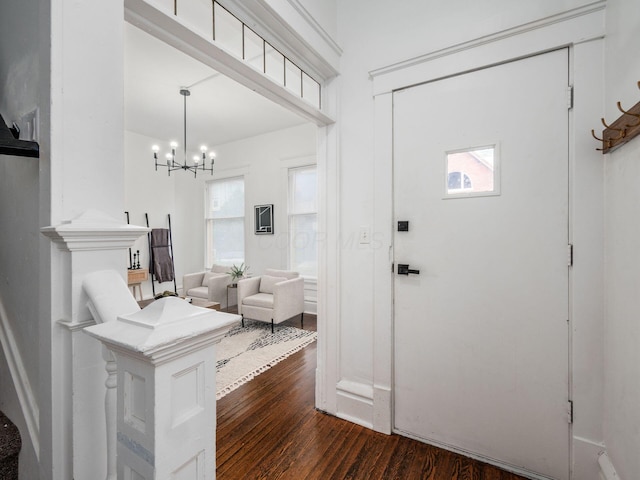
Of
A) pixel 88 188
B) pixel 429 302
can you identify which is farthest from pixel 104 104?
pixel 429 302

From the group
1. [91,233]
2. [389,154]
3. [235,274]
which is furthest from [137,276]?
[91,233]

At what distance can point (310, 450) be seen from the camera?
5.65ft

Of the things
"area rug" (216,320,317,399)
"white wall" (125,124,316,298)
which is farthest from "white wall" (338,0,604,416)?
"white wall" (125,124,316,298)

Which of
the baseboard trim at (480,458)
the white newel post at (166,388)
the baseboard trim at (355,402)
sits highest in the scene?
the white newel post at (166,388)

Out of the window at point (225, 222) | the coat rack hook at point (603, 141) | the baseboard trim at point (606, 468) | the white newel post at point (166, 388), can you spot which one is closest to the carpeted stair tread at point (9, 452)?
the white newel post at point (166, 388)

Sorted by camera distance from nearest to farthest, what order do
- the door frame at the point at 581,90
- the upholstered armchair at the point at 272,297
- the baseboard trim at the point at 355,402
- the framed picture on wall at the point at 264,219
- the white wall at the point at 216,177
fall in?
the door frame at the point at 581,90, the baseboard trim at the point at 355,402, the upholstered armchair at the point at 272,297, the white wall at the point at 216,177, the framed picture on wall at the point at 264,219

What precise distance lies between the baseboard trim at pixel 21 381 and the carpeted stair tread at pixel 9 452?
10 centimetres

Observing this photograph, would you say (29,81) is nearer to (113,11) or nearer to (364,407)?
(113,11)

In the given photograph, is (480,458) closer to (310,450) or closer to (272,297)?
(310,450)

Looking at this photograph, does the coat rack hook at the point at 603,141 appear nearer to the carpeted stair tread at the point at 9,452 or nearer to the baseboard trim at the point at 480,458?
the baseboard trim at the point at 480,458

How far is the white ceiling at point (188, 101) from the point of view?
2.98 meters

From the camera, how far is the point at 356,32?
2.00m

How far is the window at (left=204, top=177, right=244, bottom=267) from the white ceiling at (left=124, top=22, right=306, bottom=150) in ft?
2.88

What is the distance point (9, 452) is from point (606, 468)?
2.30 metres
